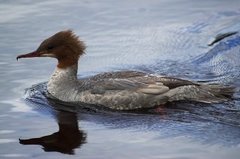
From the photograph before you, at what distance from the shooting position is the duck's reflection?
9242mm

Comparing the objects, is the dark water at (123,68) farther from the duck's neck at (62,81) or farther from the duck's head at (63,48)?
the duck's head at (63,48)

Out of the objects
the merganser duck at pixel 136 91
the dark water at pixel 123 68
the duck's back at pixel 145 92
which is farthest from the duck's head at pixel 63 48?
the duck's back at pixel 145 92

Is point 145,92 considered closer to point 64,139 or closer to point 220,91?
point 220,91

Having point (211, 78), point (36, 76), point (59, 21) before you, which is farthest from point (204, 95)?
point (59, 21)

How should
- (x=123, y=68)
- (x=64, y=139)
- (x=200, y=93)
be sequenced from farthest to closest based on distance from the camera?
(x=123, y=68) < (x=200, y=93) < (x=64, y=139)

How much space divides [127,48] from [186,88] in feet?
8.50

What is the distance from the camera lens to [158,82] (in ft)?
36.0

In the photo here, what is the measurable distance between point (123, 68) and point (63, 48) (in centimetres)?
150

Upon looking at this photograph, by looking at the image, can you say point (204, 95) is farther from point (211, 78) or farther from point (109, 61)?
point (109, 61)

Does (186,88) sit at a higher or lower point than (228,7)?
lower

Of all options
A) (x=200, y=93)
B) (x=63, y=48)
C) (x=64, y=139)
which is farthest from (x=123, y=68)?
(x=64, y=139)

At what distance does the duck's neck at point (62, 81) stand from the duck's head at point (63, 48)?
0.09 meters

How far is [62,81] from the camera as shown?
11.4 meters

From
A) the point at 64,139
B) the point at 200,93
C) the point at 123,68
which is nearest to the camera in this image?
the point at 64,139
